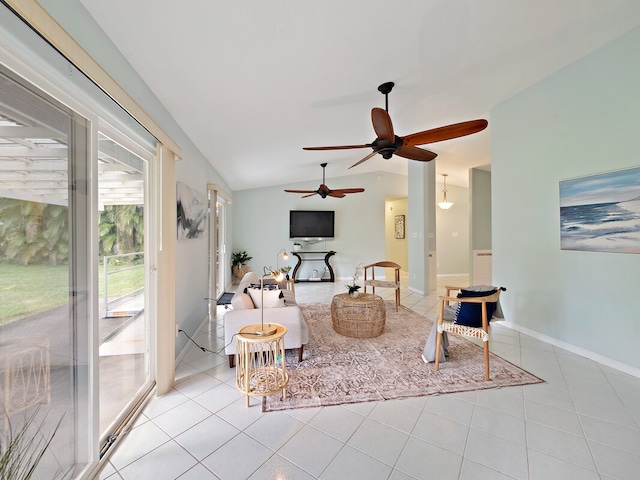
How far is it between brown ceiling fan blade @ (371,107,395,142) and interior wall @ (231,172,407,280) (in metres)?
5.19

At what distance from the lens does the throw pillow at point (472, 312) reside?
7.82 ft

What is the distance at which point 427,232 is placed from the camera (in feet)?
18.6

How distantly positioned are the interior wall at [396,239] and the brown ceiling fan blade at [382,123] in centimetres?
680

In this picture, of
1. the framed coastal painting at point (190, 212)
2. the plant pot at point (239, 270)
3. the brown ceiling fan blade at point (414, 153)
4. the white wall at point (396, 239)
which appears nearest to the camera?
the brown ceiling fan blade at point (414, 153)

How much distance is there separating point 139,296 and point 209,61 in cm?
185

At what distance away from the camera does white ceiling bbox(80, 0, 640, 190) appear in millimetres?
1562

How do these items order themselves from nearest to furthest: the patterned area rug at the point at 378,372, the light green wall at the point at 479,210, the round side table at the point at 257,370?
the round side table at the point at 257,370 → the patterned area rug at the point at 378,372 → the light green wall at the point at 479,210

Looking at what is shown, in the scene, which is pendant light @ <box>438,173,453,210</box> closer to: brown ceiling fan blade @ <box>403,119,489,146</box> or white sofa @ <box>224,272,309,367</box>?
brown ceiling fan blade @ <box>403,119,489,146</box>

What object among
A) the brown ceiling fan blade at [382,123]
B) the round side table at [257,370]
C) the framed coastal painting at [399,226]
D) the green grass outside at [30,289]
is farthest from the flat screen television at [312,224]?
the green grass outside at [30,289]

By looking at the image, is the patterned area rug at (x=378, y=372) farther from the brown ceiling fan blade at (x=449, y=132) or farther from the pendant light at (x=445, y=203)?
the pendant light at (x=445, y=203)

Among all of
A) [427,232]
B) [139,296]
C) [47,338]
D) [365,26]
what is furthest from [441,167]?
[47,338]

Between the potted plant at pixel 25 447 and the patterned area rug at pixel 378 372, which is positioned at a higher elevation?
the potted plant at pixel 25 447

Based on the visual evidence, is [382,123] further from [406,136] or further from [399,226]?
[399,226]

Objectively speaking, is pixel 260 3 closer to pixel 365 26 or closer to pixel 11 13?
pixel 365 26
